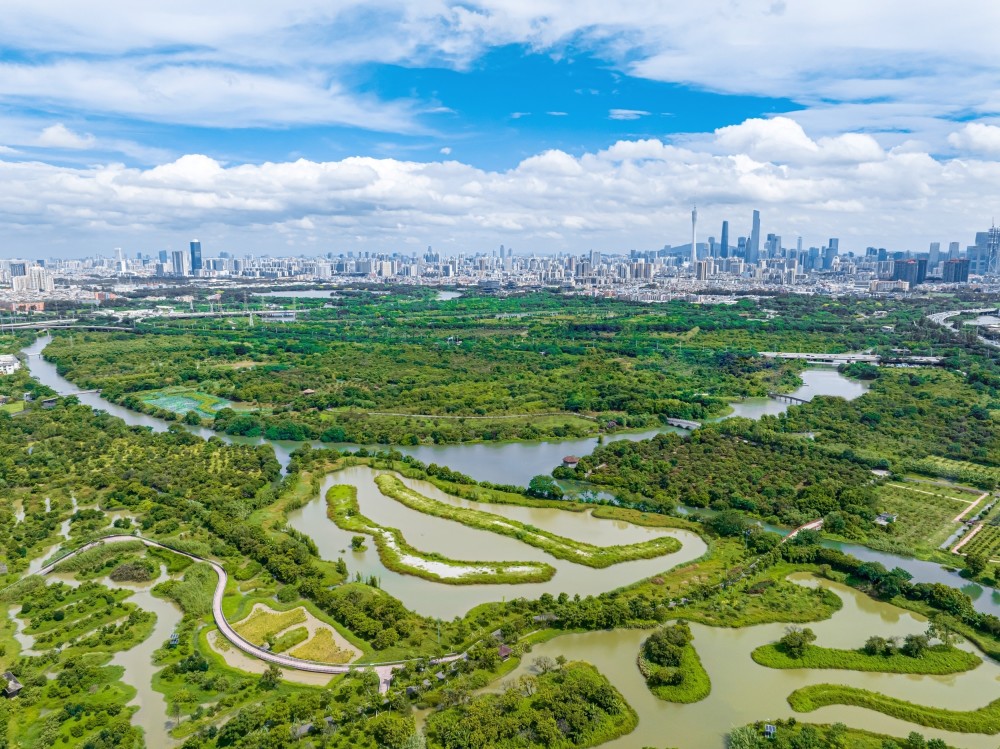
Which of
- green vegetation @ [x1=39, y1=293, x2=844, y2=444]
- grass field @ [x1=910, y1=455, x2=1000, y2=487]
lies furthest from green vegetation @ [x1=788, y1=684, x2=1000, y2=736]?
green vegetation @ [x1=39, y1=293, x2=844, y2=444]

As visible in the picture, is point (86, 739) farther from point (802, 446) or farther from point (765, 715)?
point (802, 446)

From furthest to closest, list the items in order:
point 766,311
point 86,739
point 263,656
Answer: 1. point 766,311
2. point 263,656
3. point 86,739

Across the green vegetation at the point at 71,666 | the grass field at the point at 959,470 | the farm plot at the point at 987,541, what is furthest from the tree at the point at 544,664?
the grass field at the point at 959,470

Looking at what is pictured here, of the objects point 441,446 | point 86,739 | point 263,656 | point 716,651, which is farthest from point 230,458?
point 716,651

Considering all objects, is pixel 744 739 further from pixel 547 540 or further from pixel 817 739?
pixel 547 540

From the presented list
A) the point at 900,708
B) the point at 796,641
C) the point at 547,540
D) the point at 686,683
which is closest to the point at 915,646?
the point at 900,708

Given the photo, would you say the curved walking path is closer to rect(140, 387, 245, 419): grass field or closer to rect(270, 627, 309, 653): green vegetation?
rect(270, 627, 309, 653): green vegetation

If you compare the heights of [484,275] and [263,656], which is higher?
[484,275]
